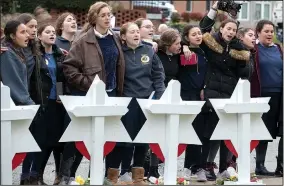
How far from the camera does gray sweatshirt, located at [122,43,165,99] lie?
23.6 feet

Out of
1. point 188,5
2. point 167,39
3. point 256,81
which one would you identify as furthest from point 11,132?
point 188,5

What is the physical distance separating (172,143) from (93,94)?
902mm

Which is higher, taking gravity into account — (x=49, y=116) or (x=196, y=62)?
(x=196, y=62)

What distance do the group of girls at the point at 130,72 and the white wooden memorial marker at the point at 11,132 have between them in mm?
532

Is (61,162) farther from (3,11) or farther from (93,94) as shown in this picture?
(3,11)

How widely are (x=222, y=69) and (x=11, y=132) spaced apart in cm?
278

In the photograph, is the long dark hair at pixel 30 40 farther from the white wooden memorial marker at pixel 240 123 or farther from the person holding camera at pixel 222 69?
the white wooden memorial marker at pixel 240 123

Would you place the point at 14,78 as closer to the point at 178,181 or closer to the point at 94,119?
the point at 94,119

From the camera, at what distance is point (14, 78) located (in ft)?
21.2

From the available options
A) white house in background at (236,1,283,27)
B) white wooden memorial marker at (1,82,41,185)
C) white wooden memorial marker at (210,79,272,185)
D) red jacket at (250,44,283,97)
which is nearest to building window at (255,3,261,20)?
white house in background at (236,1,283,27)

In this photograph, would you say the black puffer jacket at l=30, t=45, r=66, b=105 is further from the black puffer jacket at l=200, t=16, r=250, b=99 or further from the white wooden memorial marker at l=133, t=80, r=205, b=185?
the black puffer jacket at l=200, t=16, r=250, b=99

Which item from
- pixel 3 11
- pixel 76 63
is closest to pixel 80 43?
pixel 76 63

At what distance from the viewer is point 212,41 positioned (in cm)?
779

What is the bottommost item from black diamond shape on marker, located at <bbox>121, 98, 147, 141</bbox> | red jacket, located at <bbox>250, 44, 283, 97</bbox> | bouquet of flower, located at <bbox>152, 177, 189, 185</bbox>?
bouquet of flower, located at <bbox>152, 177, 189, 185</bbox>
